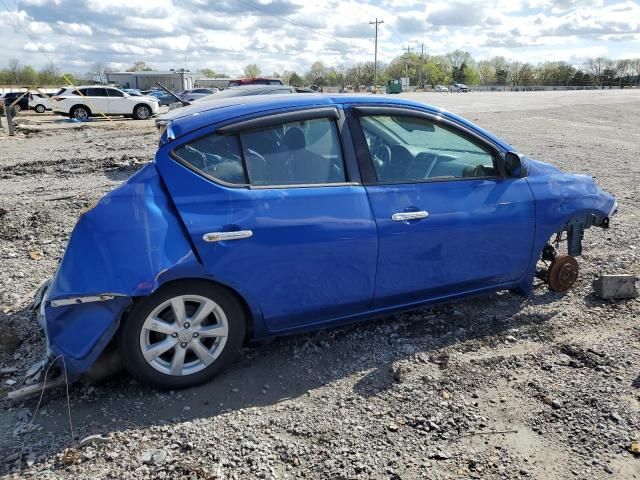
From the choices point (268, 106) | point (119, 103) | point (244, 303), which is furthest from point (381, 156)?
point (119, 103)

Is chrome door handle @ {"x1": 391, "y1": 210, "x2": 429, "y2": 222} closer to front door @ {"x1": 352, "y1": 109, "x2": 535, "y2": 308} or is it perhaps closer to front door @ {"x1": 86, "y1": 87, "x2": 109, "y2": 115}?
front door @ {"x1": 352, "y1": 109, "x2": 535, "y2": 308}

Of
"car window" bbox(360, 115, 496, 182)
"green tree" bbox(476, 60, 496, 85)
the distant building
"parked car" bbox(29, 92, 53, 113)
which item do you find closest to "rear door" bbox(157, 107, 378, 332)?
"car window" bbox(360, 115, 496, 182)

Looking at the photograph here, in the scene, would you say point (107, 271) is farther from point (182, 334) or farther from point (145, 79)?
point (145, 79)

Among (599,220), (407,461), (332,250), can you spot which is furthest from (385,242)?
(599,220)

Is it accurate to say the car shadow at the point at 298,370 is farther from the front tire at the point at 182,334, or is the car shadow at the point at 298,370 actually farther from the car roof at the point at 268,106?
the car roof at the point at 268,106

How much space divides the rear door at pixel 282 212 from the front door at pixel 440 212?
7.6 inches

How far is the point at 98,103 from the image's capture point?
26453 mm

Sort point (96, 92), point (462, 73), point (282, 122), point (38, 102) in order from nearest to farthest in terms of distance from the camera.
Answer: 1. point (282, 122)
2. point (96, 92)
3. point (38, 102)
4. point (462, 73)

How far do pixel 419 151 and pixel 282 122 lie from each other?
1.08 m

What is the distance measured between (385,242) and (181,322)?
1.37 m

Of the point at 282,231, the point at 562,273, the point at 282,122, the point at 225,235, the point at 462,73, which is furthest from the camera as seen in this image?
the point at 462,73

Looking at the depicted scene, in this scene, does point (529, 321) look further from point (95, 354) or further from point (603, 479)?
point (95, 354)

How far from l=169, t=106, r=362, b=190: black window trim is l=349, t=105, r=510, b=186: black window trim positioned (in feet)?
0.19

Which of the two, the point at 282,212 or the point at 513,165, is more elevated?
the point at 513,165
